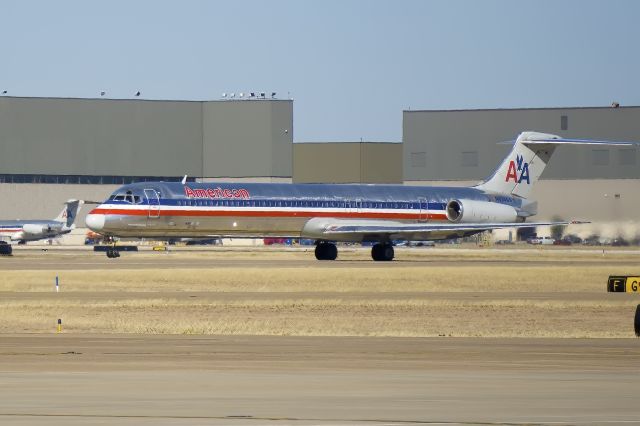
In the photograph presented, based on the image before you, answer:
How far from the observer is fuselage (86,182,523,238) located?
72125 millimetres

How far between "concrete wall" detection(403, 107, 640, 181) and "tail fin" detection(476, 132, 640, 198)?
42.2 m

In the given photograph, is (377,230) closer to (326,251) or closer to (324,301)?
(326,251)

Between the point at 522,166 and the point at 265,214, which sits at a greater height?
the point at 522,166

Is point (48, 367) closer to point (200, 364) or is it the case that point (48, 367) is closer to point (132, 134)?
point (200, 364)

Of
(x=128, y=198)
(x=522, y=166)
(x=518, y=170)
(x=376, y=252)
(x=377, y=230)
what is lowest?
(x=376, y=252)

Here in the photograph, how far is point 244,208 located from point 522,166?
2050 cm

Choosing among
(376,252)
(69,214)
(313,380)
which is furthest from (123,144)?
(313,380)

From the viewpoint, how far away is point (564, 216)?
326 ft

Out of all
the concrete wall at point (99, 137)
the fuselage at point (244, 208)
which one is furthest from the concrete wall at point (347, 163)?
the fuselage at point (244, 208)

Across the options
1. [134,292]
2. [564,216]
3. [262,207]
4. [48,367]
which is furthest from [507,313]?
[564,216]

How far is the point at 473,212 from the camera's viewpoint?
8038 cm

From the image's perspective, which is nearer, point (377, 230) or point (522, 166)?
point (377, 230)

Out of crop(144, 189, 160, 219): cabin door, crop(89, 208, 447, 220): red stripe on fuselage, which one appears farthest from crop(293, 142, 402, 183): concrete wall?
crop(144, 189, 160, 219): cabin door

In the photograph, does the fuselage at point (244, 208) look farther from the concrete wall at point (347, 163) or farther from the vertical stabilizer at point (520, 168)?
the concrete wall at point (347, 163)
